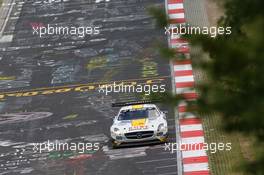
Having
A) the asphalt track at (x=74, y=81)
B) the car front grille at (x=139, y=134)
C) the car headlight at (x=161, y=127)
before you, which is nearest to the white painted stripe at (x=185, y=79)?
the asphalt track at (x=74, y=81)

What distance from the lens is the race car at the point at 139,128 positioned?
74.8 ft

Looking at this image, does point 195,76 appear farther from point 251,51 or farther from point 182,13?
point 251,51

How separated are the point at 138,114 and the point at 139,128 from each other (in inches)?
35.9

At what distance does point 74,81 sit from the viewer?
100ft

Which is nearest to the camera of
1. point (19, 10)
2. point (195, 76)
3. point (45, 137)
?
point (45, 137)

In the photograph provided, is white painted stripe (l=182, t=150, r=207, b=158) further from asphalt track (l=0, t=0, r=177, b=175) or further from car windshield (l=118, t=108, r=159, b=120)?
car windshield (l=118, t=108, r=159, b=120)

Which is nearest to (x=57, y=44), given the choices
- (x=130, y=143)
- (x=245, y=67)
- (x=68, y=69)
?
(x=68, y=69)

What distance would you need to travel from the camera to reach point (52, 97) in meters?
29.2

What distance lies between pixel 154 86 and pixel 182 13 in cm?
704

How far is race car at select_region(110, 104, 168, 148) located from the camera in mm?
22812

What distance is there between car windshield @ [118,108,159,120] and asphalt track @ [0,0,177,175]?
2.98 ft

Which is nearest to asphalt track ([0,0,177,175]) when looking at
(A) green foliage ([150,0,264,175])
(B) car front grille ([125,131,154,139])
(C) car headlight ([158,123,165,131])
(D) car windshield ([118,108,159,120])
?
(B) car front grille ([125,131,154,139])

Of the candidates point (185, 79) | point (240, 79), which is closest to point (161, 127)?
point (185, 79)

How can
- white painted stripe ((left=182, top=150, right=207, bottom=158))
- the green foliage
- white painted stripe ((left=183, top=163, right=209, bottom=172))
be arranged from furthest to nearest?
white painted stripe ((left=182, top=150, right=207, bottom=158)) < white painted stripe ((left=183, top=163, right=209, bottom=172)) < the green foliage
